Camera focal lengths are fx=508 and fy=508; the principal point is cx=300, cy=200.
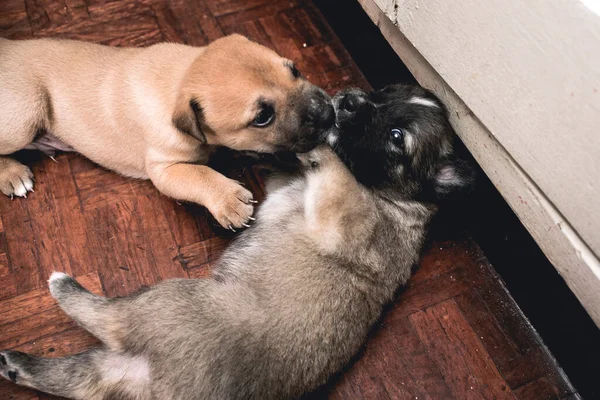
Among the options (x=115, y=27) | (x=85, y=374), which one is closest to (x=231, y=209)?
(x=85, y=374)

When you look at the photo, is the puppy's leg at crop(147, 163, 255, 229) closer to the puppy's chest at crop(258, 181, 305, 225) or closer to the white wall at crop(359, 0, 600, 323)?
the puppy's chest at crop(258, 181, 305, 225)

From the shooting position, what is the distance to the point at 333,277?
1680mm

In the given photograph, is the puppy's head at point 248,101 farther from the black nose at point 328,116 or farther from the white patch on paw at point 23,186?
the white patch on paw at point 23,186

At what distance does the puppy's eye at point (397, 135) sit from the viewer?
187 centimetres

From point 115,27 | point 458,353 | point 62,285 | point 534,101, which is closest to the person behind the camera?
point 534,101

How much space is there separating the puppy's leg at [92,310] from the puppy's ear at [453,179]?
119 cm

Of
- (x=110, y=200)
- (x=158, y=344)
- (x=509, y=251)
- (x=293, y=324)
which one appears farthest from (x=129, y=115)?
(x=509, y=251)

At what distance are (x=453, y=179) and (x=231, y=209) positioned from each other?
0.83m

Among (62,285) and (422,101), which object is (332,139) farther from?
(62,285)

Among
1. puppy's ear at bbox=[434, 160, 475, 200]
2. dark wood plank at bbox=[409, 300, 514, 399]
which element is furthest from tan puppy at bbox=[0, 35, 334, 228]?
dark wood plank at bbox=[409, 300, 514, 399]

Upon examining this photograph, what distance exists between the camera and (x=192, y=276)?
1990 mm

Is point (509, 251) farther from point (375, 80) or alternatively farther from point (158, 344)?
point (158, 344)

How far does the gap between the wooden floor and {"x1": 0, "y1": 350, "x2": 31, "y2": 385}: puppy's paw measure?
10 centimetres

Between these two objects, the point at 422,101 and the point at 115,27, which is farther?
the point at 115,27
